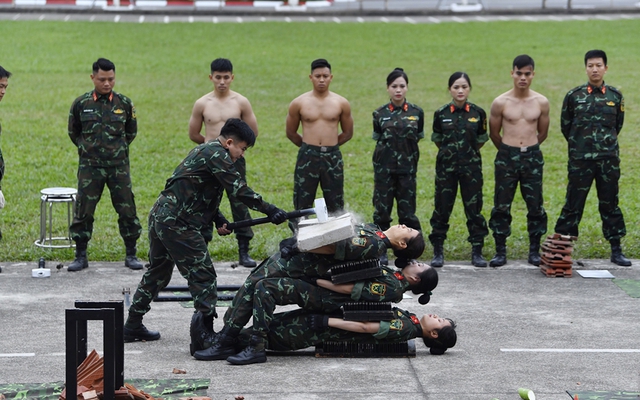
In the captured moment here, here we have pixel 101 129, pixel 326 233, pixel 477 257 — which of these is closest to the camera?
pixel 326 233

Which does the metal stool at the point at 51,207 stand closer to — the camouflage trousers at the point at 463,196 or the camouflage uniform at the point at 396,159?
the camouflage uniform at the point at 396,159

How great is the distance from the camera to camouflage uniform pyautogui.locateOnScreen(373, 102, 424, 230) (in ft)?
39.2

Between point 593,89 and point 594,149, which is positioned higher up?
point 593,89

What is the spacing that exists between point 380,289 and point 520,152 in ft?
12.6

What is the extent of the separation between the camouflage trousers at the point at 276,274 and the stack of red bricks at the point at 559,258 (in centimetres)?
365

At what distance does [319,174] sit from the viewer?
12062mm

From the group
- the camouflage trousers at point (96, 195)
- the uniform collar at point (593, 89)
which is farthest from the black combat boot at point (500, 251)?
the camouflage trousers at point (96, 195)

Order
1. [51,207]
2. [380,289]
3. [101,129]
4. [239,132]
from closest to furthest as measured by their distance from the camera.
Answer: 1. [239,132]
2. [380,289]
3. [101,129]
4. [51,207]

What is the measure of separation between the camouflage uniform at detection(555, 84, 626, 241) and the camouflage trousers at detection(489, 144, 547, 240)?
14.2 inches

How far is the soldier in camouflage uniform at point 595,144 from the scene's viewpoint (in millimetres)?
11781

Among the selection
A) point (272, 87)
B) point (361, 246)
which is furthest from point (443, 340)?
point (272, 87)

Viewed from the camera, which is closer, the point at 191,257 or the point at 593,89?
the point at 191,257

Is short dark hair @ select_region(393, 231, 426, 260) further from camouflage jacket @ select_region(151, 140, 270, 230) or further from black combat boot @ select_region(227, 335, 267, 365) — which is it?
black combat boot @ select_region(227, 335, 267, 365)

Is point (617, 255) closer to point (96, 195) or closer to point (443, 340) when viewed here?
point (443, 340)
